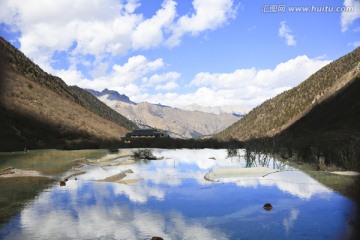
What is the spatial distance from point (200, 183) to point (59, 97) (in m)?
95.3

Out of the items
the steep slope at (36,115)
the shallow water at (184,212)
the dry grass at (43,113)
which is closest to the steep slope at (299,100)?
the dry grass at (43,113)

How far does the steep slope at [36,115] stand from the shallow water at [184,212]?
2121 inches

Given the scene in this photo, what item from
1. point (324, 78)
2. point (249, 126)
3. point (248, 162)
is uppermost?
point (324, 78)

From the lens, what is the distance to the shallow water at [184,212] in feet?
46.7

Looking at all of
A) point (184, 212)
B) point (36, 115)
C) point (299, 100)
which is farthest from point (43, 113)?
point (184, 212)

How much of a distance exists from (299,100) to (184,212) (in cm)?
11129

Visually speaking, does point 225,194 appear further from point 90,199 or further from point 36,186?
A: point 36,186

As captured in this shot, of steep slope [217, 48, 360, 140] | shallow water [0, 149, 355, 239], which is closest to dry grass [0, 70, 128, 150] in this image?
steep slope [217, 48, 360, 140]

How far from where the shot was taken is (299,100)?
121562 mm

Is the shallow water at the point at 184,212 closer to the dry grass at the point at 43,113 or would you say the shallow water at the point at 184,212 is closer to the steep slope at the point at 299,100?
the dry grass at the point at 43,113

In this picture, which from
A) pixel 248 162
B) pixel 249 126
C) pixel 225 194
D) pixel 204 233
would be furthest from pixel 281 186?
pixel 249 126

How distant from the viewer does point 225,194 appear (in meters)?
22.2

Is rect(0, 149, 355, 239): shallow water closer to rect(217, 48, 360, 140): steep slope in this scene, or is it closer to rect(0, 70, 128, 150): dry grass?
rect(0, 70, 128, 150): dry grass

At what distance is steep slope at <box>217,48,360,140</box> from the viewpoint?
106 meters
